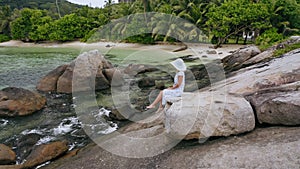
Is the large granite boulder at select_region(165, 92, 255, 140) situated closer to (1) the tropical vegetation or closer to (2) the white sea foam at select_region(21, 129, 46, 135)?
(2) the white sea foam at select_region(21, 129, 46, 135)

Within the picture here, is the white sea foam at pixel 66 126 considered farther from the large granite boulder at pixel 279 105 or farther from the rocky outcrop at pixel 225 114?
the large granite boulder at pixel 279 105

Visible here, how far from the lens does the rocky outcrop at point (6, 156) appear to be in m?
5.45

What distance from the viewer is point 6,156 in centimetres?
552

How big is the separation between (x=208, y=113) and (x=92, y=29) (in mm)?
40644

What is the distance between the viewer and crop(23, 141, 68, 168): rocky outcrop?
524cm

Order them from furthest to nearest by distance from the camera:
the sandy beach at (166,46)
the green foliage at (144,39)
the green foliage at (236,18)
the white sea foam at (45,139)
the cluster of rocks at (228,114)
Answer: the green foliage at (144,39), the green foliage at (236,18), the sandy beach at (166,46), the white sea foam at (45,139), the cluster of rocks at (228,114)

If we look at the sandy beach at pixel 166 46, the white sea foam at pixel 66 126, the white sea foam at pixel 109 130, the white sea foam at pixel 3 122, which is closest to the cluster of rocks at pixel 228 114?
the white sea foam at pixel 109 130

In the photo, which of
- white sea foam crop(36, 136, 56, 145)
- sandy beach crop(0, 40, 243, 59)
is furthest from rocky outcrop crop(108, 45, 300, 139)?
sandy beach crop(0, 40, 243, 59)

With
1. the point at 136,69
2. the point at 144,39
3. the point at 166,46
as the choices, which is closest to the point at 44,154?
the point at 136,69

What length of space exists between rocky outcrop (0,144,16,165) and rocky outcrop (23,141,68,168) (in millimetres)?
345

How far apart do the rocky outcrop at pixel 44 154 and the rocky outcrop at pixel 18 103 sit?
10.6 ft

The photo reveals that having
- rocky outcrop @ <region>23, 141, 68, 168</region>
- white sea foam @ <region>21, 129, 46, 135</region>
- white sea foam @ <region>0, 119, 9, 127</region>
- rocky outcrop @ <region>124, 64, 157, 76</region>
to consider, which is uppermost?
rocky outcrop @ <region>124, 64, 157, 76</region>

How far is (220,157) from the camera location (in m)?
3.96

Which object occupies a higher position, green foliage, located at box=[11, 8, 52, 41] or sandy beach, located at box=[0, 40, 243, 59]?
green foliage, located at box=[11, 8, 52, 41]
